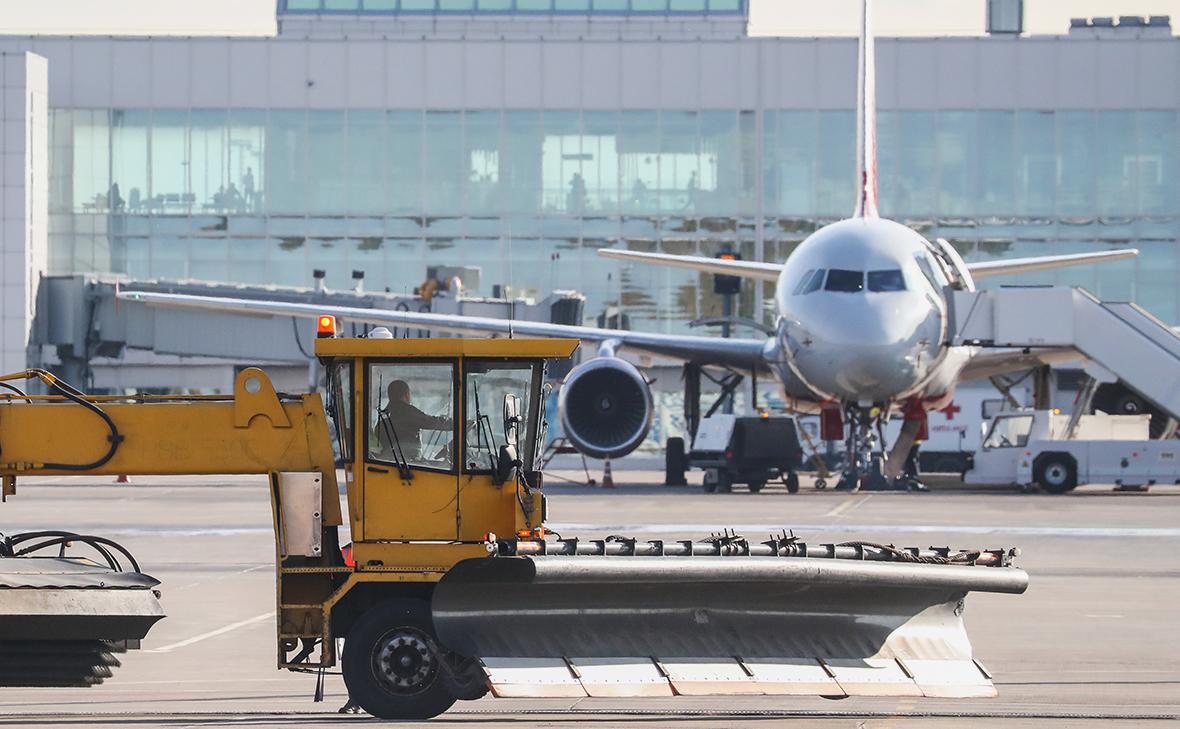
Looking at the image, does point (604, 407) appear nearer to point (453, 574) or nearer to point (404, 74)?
point (453, 574)

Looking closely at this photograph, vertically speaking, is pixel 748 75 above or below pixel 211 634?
above

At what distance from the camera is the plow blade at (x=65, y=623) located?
30.3ft

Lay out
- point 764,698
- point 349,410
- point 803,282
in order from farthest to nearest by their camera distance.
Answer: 1. point 803,282
2. point 764,698
3. point 349,410

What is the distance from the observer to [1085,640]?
13078 mm

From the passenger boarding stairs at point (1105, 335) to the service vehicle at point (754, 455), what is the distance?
4218 millimetres

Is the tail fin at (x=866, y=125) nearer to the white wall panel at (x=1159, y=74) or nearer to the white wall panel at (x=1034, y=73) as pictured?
the white wall panel at (x=1034, y=73)

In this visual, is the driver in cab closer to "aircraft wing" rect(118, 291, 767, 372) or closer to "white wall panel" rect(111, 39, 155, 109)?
"aircraft wing" rect(118, 291, 767, 372)

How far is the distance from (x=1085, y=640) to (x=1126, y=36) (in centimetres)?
5082

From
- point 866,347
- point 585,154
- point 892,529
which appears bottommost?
point 892,529

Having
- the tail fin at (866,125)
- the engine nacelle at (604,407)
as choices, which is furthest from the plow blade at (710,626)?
the tail fin at (866,125)

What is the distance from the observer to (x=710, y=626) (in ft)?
31.5

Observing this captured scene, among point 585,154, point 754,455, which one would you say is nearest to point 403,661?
point 754,455

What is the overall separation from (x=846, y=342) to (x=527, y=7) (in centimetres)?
4367

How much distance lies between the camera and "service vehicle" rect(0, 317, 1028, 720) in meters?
9.32
